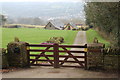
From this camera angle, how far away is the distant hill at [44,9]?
42.4 ft

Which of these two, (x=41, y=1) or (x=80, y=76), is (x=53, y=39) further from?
(x=80, y=76)

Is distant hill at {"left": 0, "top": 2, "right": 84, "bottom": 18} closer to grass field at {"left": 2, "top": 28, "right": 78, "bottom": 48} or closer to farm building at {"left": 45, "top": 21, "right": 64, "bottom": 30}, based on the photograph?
farm building at {"left": 45, "top": 21, "right": 64, "bottom": 30}

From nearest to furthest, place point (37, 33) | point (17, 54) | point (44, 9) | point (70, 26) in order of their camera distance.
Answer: point (17, 54), point (70, 26), point (44, 9), point (37, 33)

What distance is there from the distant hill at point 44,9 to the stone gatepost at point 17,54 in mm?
5001

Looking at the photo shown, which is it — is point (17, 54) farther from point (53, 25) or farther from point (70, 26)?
point (70, 26)

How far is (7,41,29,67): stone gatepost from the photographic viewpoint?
804cm

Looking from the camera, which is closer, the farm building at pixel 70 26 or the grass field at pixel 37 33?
the farm building at pixel 70 26

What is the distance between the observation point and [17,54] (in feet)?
26.6

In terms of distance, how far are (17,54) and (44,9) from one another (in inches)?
266

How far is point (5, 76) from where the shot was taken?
6656 millimetres

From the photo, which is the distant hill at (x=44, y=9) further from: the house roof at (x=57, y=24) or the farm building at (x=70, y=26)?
the house roof at (x=57, y=24)

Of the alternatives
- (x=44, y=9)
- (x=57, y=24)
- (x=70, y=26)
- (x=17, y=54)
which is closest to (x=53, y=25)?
(x=57, y=24)

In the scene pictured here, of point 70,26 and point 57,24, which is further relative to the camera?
point 70,26

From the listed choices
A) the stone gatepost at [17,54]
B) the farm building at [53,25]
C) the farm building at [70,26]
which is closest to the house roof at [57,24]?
the farm building at [53,25]
